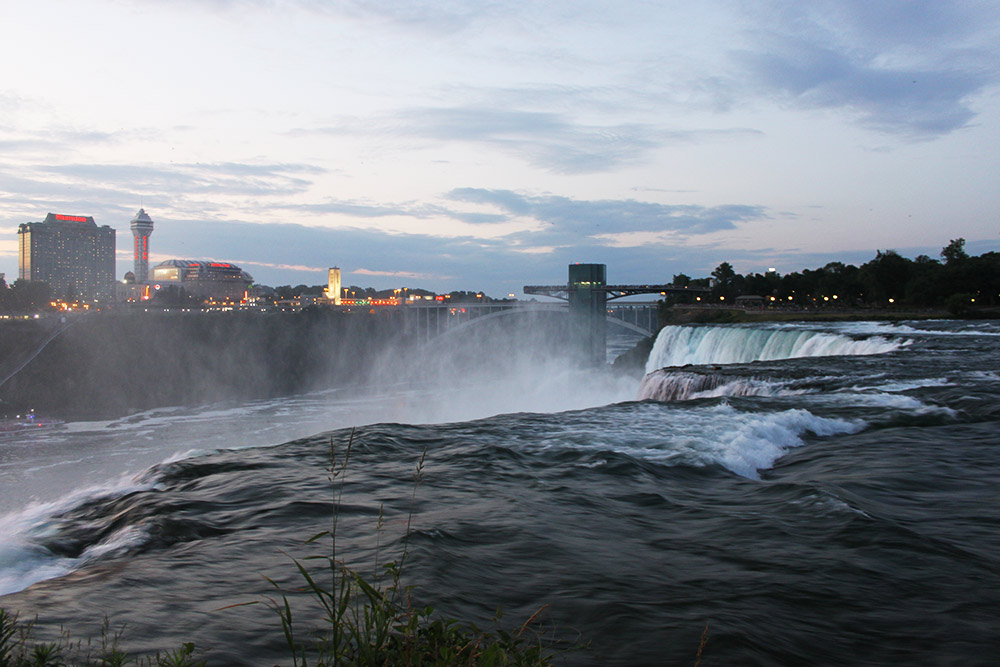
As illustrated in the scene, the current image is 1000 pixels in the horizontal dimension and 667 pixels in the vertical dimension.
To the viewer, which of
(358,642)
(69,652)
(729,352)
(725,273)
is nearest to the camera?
(358,642)

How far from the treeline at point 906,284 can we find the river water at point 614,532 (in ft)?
156

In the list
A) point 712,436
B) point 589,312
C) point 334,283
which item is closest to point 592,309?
point 589,312

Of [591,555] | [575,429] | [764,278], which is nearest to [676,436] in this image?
[575,429]

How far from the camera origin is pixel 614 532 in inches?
279

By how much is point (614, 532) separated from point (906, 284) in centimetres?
6538

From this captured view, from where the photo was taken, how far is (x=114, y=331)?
2859 inches

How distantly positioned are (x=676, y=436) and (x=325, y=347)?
7929 centimetres

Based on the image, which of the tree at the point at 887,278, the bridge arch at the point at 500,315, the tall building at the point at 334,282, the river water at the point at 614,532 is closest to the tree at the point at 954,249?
the tree at the point at 887,278

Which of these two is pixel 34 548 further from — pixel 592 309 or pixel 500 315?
pixel 500 315

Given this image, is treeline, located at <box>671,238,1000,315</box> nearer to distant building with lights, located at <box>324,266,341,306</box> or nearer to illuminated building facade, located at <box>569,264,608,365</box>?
illuminated building facade, located at <box>569,264,608,365</box>

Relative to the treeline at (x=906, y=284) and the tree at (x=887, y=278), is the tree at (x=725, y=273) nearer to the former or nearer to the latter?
the treeline at (x=906, y=284)

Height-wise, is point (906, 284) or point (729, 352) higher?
point (906, 284)

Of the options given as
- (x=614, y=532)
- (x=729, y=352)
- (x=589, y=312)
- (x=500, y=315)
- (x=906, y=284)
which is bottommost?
(x=614, y=532)

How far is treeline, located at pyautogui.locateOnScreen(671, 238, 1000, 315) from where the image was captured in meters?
54.3
